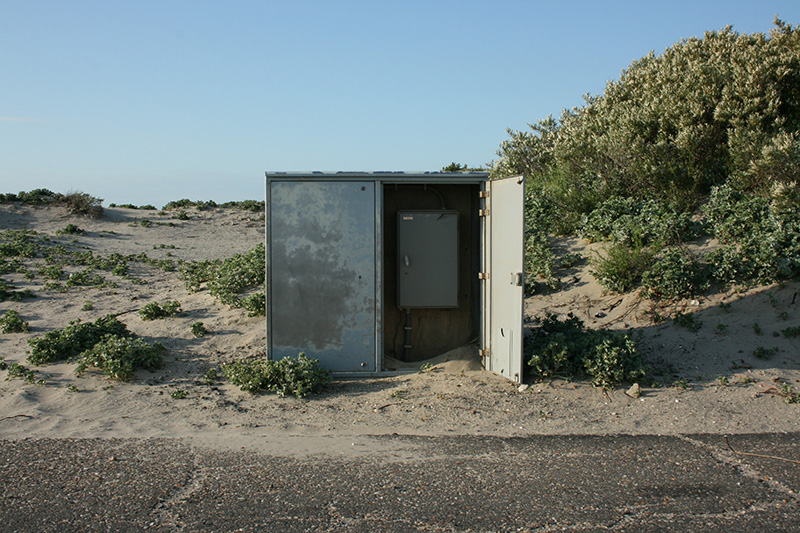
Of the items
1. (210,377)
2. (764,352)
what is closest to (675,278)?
(764,352)

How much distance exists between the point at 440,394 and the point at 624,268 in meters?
4.20

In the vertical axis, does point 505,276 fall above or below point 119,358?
above

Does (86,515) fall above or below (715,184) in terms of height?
below

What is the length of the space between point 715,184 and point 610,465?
7.79 metres

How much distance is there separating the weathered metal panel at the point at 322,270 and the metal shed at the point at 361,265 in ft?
0.04

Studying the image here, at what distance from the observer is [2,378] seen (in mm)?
7102

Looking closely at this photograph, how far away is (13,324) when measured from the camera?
885 cm

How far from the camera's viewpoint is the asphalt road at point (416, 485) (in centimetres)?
397

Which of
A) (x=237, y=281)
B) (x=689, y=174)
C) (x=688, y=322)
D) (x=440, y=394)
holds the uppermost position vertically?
(x=689, y=174)

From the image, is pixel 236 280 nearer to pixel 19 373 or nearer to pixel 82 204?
pixel 19 373

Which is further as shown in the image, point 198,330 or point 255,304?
point 255,304

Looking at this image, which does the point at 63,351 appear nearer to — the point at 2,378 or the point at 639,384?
the point at 2,378

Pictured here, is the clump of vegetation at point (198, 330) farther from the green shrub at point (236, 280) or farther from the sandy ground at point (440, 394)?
the green shrub at point (236, 280)

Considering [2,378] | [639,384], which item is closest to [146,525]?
[2,378]
